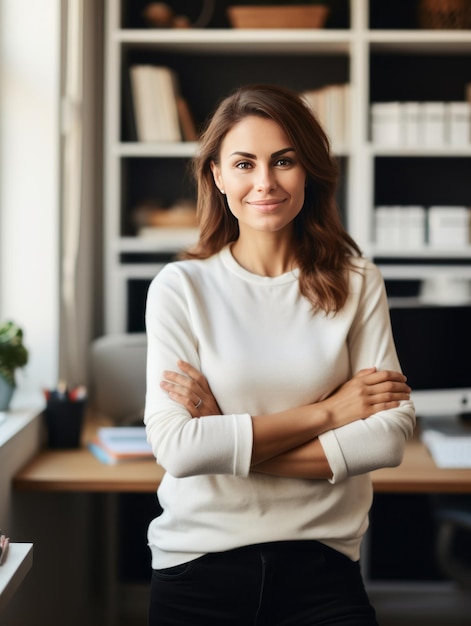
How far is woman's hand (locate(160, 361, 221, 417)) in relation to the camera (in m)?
1.44

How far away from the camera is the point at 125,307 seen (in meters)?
3.24

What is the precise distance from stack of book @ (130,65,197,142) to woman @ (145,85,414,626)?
1.72 metres

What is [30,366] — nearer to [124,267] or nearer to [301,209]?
[124,267]

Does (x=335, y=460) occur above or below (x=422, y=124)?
below

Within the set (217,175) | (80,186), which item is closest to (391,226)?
(80,186)

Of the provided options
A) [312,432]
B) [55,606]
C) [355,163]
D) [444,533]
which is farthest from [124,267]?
[312,432]

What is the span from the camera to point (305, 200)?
5.41ft

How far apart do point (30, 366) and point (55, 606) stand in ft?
2.51

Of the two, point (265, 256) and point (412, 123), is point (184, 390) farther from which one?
point (412, 123)

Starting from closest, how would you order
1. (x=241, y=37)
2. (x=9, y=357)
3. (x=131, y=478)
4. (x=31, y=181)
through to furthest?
(x=131, y=478) → (x=9, y=357) → (x=31, y=181) → (x=241, y=37)

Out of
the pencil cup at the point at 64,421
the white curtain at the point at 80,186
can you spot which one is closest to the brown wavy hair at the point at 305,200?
the pencil cup at the point at 64,421

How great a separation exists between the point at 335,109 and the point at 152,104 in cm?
73

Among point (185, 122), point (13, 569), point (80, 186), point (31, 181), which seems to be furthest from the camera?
point (185, 122)

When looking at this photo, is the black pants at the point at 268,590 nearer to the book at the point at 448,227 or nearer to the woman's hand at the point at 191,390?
the woman's hand at the point at 191,390
